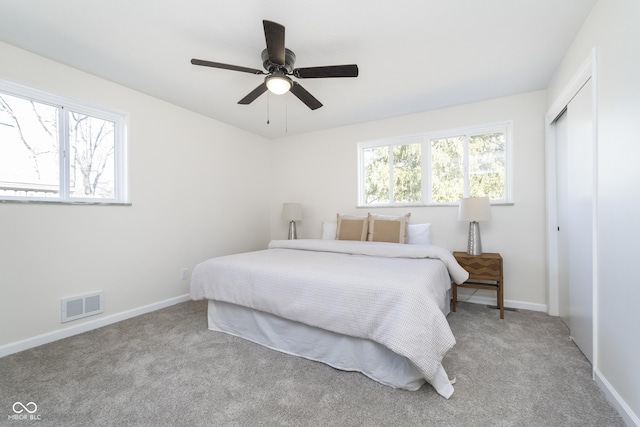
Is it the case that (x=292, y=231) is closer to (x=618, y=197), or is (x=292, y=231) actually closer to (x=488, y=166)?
(x=488, y=166)

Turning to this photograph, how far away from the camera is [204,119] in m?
3.42

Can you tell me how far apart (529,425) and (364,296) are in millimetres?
952

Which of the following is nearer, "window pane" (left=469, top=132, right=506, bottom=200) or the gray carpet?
the gray carpet

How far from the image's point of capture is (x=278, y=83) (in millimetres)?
1932

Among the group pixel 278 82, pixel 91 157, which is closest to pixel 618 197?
pixel 278 82

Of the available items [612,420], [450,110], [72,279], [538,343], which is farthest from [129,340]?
[450,110]

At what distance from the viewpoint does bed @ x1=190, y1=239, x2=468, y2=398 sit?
139 centimetres

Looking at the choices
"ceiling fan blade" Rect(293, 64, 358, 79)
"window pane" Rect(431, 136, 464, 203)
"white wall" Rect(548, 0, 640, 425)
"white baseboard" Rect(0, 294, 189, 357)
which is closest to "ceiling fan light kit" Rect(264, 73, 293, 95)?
"ceiling fan blade" Rect(293, 64, 358, 79)

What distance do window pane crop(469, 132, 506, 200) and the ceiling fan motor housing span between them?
2.38 m

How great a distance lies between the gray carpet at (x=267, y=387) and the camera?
130cm

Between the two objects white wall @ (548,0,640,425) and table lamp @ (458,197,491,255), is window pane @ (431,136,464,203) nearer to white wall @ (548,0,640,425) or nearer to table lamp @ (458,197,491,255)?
table lamp @ (458,197,491,255)

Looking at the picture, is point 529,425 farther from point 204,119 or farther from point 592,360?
point 204,119

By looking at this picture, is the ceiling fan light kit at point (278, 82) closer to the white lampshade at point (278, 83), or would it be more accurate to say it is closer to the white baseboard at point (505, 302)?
the white lampshade at point (278, 83)

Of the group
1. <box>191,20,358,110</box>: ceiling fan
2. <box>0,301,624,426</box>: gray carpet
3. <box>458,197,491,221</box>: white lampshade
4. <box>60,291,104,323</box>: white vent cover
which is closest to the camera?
<box>0,301,624,426</box>: gray carpet
